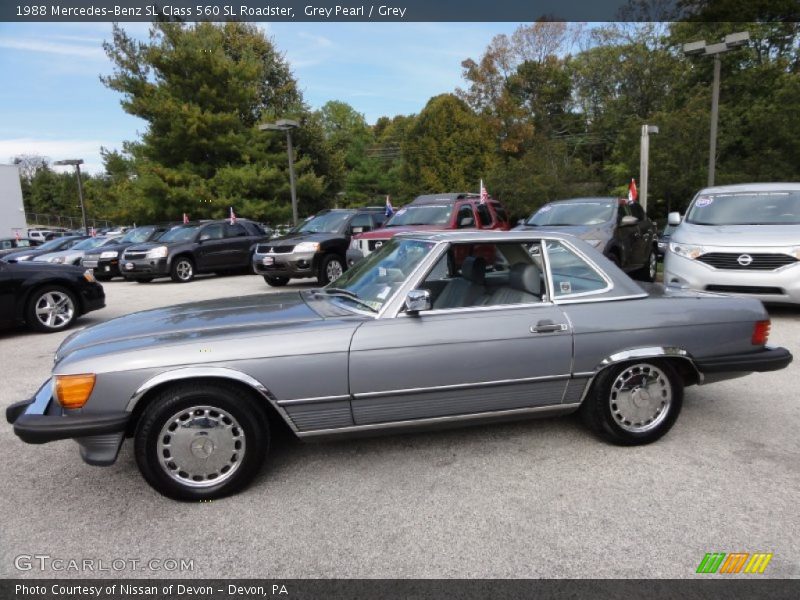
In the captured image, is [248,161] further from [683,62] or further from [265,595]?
[265,595]

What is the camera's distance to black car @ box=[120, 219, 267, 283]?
15367mm

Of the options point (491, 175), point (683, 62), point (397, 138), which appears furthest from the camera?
point (397, 138)

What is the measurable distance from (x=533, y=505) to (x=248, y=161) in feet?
102

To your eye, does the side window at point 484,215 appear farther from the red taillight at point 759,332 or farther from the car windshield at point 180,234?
the car windshield at point 180,234

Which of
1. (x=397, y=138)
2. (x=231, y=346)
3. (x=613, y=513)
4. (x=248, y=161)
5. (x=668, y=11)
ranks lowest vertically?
(x=613, y=513)

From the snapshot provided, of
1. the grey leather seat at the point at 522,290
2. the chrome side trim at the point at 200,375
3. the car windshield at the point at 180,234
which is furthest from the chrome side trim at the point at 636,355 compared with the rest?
the car windshield at the point at 180,234

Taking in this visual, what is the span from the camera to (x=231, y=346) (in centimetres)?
315

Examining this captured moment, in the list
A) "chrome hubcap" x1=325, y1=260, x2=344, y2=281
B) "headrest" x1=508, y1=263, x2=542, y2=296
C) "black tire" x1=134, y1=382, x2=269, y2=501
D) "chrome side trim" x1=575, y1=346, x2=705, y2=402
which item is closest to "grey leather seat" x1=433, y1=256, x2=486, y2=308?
"headrest" x1=508, y1=263, x2=542, y2=296

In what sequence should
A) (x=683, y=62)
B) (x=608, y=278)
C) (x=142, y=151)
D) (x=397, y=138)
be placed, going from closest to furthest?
(x=608, y=278), (x=142, y=151), (x=683, y=62), (x=397, y=138)

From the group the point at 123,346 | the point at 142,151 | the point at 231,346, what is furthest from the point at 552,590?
the point at 142,151

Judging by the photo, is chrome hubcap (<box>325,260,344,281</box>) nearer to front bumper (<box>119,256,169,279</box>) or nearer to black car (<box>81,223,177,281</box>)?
front bumper (<box>119,256,169,279</box>)

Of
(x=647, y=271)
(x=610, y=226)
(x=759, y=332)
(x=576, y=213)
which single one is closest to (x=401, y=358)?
(x=759, y=332)

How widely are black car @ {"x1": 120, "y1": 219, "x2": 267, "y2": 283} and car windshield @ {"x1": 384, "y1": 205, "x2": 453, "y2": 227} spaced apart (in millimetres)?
6212

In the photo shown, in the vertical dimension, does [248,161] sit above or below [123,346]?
above
